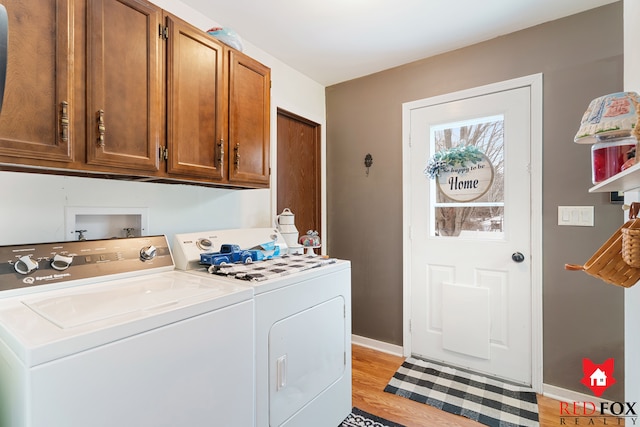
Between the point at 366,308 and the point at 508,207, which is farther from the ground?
the point at 508,207

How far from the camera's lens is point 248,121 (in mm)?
1750

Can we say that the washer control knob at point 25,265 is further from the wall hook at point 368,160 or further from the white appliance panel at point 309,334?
the wall hook at point 368,160

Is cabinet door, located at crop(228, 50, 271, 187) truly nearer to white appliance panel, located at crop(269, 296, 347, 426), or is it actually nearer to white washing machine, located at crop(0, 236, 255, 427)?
white washing machine, located at crop(0, 236, 255, 427)

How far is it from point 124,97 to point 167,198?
0.63 meters

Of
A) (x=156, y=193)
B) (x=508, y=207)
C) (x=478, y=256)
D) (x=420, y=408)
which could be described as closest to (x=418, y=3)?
(x=508, y=207)

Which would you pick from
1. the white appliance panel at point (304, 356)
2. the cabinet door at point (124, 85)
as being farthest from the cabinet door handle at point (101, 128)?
the white appliance panel at point (304, 356)

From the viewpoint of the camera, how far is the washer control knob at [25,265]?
1.08m

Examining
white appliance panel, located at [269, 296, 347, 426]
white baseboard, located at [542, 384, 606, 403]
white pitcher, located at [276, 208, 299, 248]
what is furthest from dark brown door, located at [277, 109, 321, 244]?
white baseboard, located at [542, 384, 606, 403]

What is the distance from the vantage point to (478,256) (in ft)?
7.30

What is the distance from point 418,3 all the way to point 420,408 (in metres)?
2.43

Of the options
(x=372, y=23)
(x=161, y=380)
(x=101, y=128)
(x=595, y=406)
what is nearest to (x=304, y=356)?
(x=161, y=380)

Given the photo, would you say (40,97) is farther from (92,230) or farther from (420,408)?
(420,408)

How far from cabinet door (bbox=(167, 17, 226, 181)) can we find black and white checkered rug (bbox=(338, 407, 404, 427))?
5.10 feet

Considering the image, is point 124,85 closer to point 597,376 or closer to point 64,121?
point 64,121
